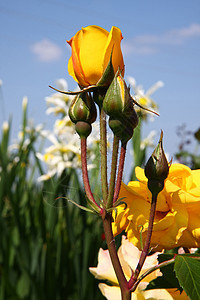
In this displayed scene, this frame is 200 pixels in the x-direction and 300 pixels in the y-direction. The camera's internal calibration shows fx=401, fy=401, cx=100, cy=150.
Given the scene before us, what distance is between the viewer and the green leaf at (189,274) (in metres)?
0.30

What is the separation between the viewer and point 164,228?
0.34 metres

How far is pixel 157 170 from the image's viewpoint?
0.32m

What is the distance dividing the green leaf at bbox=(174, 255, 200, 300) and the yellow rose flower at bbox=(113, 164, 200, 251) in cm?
3

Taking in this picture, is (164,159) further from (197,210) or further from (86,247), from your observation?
(86,247)

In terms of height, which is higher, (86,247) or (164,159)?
(164,159)

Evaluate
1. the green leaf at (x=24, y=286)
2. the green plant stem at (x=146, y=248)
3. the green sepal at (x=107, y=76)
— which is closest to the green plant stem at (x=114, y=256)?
the green plant stem at (x=146, y=248)

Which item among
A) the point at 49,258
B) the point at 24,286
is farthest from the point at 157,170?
the point at 24,286

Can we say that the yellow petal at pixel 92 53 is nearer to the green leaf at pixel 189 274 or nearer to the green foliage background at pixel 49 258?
the green leaf at pixel 189 274

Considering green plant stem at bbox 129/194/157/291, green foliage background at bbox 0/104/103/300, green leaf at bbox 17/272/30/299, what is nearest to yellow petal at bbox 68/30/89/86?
green plant stem at bbox 129/194/157/291

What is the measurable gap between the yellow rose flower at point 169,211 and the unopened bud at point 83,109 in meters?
0.07

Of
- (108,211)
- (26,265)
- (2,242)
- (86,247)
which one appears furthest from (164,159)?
(2,242)

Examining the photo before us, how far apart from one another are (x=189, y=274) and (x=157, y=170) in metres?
0.08

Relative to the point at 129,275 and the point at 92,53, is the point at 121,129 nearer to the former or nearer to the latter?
the point at 92,53

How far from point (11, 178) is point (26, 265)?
44 cm
